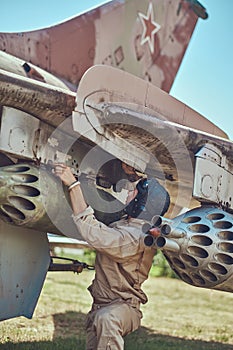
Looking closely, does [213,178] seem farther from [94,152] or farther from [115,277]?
[115,277]

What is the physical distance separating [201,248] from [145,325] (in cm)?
366

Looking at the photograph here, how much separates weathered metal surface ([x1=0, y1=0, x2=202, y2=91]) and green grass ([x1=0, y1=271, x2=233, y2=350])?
259cm

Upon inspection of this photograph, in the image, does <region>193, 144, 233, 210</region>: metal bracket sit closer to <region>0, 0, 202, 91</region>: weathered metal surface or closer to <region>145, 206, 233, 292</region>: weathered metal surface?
<region>145, 206, 233, 292</region>: weathered metal surface

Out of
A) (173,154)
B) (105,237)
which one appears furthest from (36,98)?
(173,154)

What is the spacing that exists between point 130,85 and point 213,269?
1344 mm

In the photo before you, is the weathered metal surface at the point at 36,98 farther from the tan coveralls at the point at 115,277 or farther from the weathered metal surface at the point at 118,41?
the weathered metal surface at the point at 118,41

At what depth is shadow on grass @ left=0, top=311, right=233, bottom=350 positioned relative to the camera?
15.3ft

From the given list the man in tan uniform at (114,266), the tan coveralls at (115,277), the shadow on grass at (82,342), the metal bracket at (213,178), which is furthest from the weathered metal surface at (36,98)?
the shadow on grass at (82,342)

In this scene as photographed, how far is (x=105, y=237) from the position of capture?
10.6ft

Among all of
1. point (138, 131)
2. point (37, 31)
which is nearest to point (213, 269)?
point (138, 131)

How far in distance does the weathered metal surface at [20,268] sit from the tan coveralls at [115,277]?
53 cm

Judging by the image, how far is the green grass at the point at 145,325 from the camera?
5070 mm

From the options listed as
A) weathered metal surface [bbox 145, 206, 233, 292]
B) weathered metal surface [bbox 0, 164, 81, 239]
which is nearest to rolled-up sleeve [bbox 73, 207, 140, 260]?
weathered metal surface [bbox 145, 206, 233, 292]

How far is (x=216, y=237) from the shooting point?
338cm
